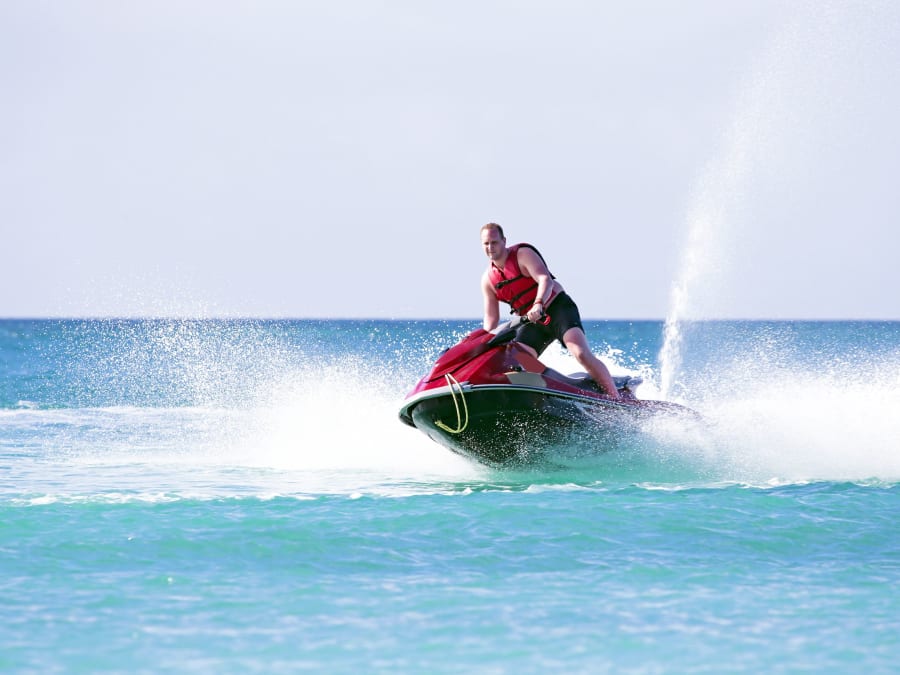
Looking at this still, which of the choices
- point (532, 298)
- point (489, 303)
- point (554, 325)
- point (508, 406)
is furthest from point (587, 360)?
point (489, 303)

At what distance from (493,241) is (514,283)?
0.37 m

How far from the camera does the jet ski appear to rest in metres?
8.18

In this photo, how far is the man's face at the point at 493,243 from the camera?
835 centimetres

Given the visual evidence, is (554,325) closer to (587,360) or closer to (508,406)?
(587,360)

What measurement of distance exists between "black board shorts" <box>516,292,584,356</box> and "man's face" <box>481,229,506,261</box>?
57cm

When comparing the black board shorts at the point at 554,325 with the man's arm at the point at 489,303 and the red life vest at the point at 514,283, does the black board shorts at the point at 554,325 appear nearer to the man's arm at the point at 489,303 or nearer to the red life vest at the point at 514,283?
the red life vest at the point at 514,283

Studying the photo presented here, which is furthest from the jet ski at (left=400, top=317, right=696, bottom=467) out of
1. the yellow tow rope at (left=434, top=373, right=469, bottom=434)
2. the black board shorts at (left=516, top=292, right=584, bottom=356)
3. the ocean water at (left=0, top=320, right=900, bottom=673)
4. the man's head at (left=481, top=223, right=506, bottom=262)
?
the man's head at (left=481, top=223, right=506, bottom=262)

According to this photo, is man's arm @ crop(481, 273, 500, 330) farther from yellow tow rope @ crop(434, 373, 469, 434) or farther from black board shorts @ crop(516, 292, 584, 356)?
yellow tow rope @ crop(434, 373, 469, 434)

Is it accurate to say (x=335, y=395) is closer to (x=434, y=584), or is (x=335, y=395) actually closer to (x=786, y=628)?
(x=434, y=584)

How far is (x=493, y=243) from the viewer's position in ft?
27.4

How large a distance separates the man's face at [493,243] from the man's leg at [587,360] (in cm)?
78

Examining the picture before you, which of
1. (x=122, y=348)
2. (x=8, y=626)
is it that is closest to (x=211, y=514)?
(x=8, y=626)

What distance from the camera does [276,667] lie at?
4566 mm

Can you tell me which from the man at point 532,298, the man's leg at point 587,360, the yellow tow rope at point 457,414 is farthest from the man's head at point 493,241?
the yellow tow rope at point 457,414
